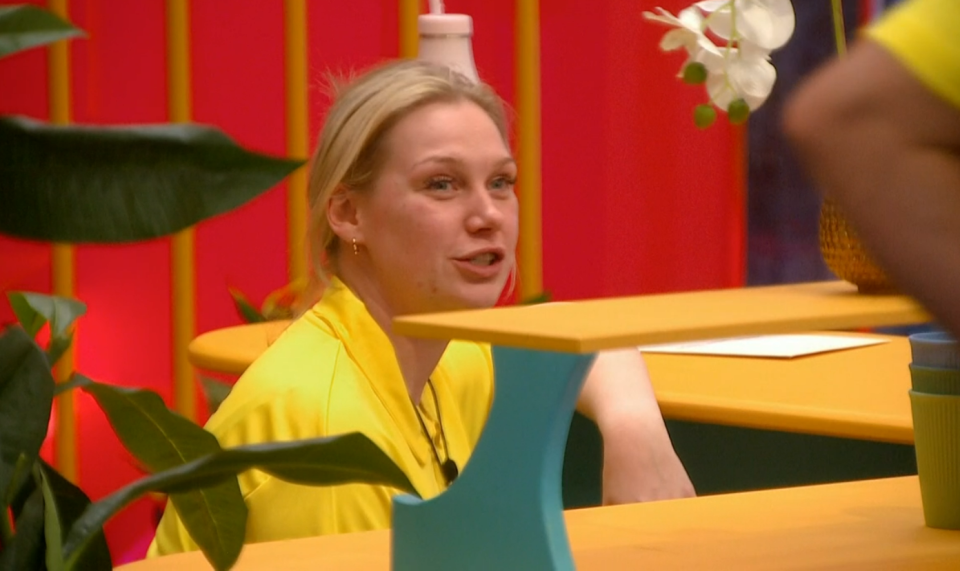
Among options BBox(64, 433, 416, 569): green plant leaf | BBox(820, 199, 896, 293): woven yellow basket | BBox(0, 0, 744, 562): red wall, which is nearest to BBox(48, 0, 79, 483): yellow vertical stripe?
BBox(0, 0, 744, 562): red wall

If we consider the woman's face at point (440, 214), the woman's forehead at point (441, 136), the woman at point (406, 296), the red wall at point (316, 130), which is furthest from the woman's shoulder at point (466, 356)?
the red wall at point (316, 130)

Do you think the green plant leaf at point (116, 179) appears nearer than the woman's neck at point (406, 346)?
Yes

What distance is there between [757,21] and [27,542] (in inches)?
33.4

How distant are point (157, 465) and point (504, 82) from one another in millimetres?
2362

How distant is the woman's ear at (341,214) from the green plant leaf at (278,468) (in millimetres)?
1029

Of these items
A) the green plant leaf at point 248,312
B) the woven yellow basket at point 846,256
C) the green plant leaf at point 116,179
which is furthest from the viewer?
the green plant leaf at point 248,312

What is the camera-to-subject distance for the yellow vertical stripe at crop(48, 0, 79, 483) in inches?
95.3

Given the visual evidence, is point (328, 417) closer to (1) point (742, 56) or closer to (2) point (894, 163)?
(1) point (742, 56)

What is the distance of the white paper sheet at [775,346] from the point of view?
2.06 metres

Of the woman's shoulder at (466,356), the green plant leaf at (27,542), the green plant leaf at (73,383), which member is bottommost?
the woman's shoulder at (466,356)

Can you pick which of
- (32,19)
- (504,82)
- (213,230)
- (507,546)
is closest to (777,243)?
(504,82)

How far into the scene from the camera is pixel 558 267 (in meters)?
3.16

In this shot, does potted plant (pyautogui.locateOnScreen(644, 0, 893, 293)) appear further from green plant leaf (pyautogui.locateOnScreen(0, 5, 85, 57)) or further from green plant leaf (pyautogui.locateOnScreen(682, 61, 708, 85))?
green plant leaf (pyautogui.locateOnScreen(0, 5, 85, 57))

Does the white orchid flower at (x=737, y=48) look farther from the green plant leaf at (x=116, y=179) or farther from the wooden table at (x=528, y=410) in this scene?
the green plant leaf at (x=116, y=179)
